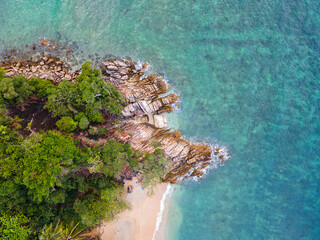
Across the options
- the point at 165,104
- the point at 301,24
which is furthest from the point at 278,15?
the point at 165,104

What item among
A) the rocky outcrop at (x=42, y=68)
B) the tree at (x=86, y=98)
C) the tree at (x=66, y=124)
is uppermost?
the rocky outcrop at (x=42, y=68)

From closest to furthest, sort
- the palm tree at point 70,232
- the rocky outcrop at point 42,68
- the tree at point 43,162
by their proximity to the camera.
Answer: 1. the tree at point 43,162
2. the palm tree at point 70,232
3. the rocky outcrop at point 42,68

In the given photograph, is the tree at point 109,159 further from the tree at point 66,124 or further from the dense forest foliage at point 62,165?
the tree at point 66,124

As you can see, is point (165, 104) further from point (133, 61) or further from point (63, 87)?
point (63, 87)

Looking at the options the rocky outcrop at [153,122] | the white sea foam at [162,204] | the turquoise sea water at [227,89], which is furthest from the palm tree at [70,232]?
the turquoise sea water at [227,89]

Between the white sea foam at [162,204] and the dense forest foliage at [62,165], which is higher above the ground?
the dense forest foliage at [62,165]

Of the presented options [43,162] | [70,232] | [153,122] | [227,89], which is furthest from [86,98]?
[227,89]

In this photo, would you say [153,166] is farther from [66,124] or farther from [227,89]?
[227,89]
